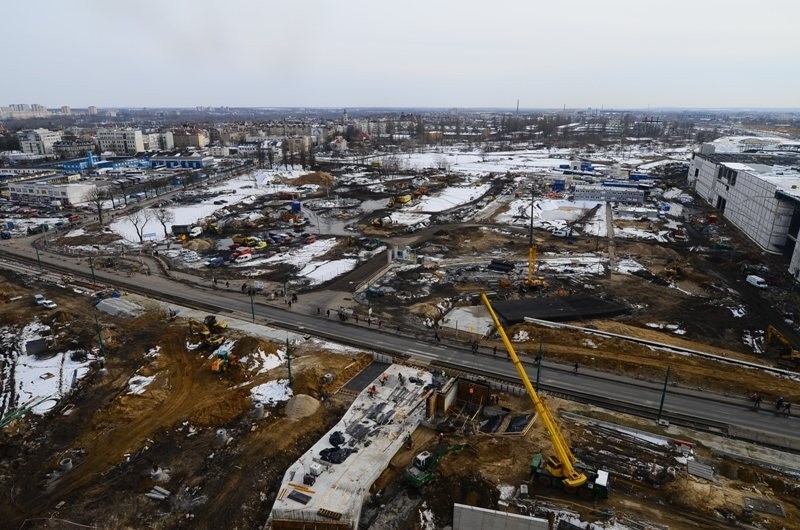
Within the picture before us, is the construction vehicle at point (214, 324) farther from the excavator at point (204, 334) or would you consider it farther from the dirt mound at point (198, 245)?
the dirt mound at point (198, 245)

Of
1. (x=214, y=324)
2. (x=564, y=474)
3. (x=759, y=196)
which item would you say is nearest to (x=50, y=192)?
(x=214, y=324)

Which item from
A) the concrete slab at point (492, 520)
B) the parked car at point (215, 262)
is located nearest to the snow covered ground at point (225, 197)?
the parked car at point (215, 262)

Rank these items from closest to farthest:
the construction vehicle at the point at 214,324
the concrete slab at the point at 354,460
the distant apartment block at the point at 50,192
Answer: the concrete slab at the point at 354,460 < the construction vehicle at the point at 214,324 < the distant apartment block at the point at 50,192

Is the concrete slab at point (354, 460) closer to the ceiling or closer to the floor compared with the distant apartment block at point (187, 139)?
closer to the floor

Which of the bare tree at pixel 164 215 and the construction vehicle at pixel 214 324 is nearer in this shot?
the construction vehicle at pixel 214 324

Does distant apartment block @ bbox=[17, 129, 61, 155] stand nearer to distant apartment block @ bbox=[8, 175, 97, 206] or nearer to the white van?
distant apartment block @ bbox=[8, 175, 97, 206]

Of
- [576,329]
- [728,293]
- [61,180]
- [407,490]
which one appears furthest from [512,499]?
[61,180]

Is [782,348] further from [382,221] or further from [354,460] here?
[382,221]

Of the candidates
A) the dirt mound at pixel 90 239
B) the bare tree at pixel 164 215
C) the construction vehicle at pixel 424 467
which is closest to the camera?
the construction vehicle at pixel 424 467
